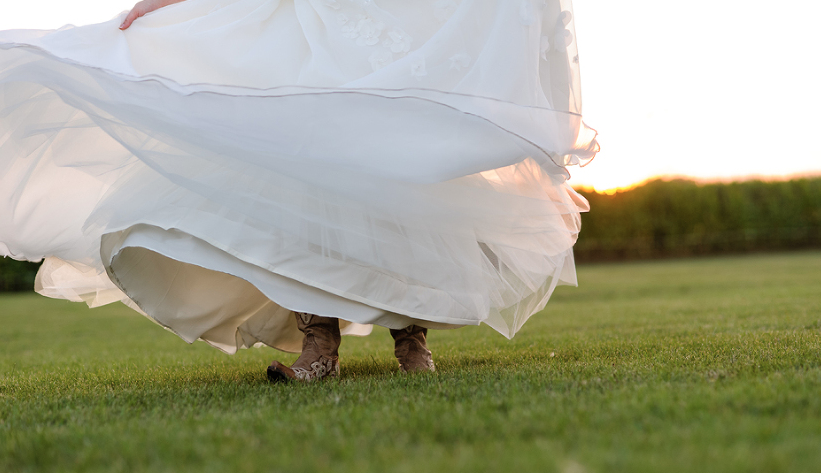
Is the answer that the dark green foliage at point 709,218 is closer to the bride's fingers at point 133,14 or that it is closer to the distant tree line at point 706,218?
the distant tree line at point 706,218

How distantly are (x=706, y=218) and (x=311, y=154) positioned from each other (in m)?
28.0

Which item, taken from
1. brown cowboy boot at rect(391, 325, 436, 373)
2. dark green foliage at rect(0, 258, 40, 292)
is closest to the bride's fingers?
brown cowboy boot at rect(391, 325, 436, 373)

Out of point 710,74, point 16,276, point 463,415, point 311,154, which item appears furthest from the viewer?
point 16,276

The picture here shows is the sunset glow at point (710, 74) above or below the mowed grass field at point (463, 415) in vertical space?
above

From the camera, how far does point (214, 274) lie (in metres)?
2.57

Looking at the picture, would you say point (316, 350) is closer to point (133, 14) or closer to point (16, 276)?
point (133, 14)

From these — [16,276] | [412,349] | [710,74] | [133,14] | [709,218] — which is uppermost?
[710,74]

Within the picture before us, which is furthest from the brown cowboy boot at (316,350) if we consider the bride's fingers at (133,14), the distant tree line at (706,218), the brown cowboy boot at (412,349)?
the distant tree line at (706,218)

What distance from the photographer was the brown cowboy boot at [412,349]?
2637 millimetres

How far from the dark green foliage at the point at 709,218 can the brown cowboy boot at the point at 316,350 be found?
24655 mm

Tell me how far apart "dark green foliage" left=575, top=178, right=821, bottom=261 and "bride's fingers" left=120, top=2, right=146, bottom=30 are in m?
24.9

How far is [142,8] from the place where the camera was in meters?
2.59

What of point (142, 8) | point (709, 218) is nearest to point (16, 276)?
point (142, 8)

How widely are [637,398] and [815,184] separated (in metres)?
30.6
